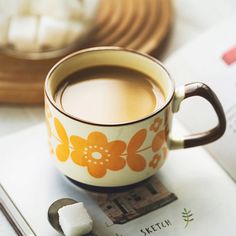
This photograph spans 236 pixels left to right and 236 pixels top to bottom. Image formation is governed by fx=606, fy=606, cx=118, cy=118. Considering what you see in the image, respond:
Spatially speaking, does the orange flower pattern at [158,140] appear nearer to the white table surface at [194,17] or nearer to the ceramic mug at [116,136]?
the ceramic mug at [116,136]

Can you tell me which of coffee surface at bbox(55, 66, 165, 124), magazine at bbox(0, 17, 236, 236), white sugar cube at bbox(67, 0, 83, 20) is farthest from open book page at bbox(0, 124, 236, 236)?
white sugar cube at bbox(67, 0, 83, 20)

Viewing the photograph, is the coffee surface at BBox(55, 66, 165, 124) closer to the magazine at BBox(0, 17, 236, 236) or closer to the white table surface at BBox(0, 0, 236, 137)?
the magazine at BBox(0, 17, 236, 236)

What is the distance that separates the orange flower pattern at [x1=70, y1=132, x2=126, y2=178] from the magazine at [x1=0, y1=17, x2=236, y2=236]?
0.20ft

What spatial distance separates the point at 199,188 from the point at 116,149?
0.15 metres

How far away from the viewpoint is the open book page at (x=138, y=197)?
28.4 inches

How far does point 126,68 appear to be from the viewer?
79 cm

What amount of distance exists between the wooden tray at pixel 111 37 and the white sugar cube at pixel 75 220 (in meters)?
0.26

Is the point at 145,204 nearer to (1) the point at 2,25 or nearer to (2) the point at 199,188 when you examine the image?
(2) the point at 199,188

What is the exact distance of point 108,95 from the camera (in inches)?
29.9

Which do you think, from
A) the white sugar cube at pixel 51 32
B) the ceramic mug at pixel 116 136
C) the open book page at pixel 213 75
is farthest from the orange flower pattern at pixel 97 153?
the white sugar cube at pixel 51 32

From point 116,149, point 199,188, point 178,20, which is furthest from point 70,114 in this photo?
point 178,20

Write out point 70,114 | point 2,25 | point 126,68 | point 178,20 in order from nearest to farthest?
point 70,114
point 126,68
point 2,25
point 178,20

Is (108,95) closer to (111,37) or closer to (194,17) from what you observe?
(111,37)

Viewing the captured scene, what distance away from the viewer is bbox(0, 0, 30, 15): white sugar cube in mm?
917
